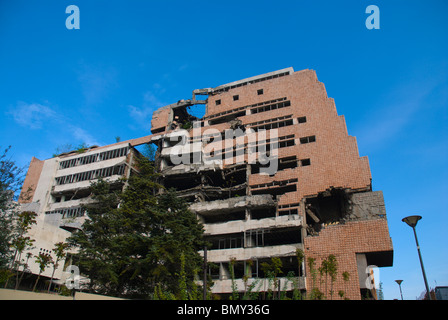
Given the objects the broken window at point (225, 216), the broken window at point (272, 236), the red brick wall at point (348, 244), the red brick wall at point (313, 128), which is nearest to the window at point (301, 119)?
the red brick wall at point (313, 128)

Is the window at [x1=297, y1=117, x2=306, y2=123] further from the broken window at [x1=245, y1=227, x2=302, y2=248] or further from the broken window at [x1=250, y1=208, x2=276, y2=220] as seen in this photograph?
the broken window at [x1=245, y1=227, x2=302, y2=248]

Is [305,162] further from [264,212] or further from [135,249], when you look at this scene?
[135,249]

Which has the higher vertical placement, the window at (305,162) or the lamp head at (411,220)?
the window at (305,162)

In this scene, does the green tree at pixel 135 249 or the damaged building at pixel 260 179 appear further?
the damaged building at pixel 260 179

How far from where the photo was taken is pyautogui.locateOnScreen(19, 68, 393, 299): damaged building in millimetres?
32094

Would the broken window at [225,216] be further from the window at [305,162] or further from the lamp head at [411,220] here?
the lamp head at [411,220]

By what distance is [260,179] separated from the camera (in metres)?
39.5

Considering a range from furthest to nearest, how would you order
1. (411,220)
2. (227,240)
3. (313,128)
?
(313,128) → (227,240) → (411,220)

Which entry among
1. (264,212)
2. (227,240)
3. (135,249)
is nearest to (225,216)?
(227,240)

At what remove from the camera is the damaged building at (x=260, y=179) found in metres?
32.1
